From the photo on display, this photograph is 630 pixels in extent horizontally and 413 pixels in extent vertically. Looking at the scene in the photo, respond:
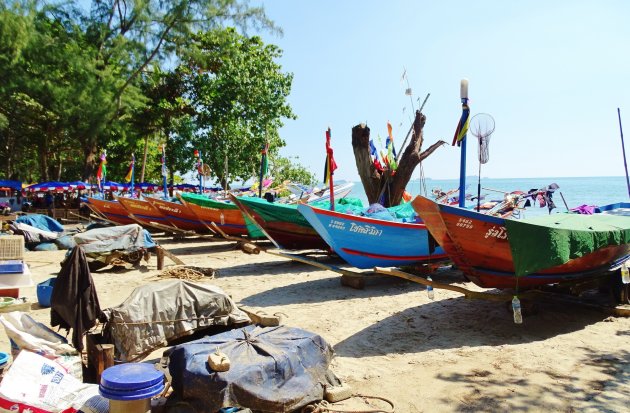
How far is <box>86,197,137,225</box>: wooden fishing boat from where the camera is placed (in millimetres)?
19609

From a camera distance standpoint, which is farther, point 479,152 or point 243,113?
point 243,113

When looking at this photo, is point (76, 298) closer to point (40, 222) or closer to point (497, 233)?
point (497, 233)

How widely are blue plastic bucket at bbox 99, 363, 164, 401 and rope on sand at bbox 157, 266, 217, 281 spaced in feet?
22.0

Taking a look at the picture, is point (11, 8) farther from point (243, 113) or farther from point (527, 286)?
point (527, 286)

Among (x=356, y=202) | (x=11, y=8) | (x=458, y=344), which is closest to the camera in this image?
(x=458, y=344)

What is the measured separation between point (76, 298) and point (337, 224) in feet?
18.0

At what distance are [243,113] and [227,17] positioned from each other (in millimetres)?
5276

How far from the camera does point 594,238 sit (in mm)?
6566

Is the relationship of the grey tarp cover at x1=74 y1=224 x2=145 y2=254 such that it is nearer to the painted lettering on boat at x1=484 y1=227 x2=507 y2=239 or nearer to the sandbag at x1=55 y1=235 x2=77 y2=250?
the sandbag at x1=55 y1=235 x2=77 y2=250

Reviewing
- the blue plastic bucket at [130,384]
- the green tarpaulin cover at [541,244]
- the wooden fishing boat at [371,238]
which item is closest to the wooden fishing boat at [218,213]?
the wooden fishing boat at [371,238]

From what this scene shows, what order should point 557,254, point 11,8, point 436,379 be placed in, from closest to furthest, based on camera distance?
point 436,379 → point 557,254 → point 11,8

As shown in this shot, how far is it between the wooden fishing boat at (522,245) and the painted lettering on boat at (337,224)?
2768mm

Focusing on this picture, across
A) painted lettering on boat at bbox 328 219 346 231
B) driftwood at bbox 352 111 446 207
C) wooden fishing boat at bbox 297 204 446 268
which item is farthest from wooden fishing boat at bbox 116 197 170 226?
painted lettering on boat at bbox 328 219 346 231

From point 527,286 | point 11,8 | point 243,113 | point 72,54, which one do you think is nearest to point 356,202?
point 527,286
